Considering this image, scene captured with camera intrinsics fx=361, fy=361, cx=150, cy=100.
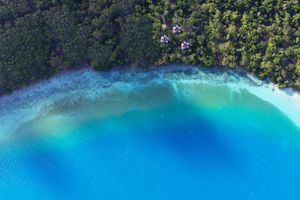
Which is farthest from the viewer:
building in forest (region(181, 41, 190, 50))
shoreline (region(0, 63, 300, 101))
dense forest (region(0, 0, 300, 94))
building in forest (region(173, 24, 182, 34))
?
shoreline (region(0, 63, 300, 101))

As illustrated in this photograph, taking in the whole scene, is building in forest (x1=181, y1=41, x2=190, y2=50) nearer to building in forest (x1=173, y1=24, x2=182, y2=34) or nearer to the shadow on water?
building in forest (x1=173, y1=24, x2=182, y2=34)

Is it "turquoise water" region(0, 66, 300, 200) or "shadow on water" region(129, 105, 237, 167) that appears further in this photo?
"shadow on water" region(129, 105, 237, 167)

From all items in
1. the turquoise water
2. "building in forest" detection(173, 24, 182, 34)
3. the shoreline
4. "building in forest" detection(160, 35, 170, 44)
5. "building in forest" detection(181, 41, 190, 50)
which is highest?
"building in forest" detection(173, 24, 182, 34)

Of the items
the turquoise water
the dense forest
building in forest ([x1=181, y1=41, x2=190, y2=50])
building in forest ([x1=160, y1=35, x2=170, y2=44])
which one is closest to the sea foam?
the turquoise water

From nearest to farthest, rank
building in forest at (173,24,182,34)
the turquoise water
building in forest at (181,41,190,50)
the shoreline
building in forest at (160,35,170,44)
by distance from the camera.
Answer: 1. the turquoise water
2. building in forest at (160,35,170,44)
3. building in forest at (173,24,182,34)
4. building in forest at (181,41,190,50)
5. the shoreline

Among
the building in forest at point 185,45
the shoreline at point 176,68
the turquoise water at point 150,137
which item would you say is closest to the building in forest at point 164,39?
the building in forest at point 185,45

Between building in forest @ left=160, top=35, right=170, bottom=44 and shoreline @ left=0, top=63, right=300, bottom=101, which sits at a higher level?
building in forest @ left=160, top=35, right=170, bottom=44

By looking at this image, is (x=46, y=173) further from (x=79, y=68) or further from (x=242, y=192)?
(x=242, y=192)
